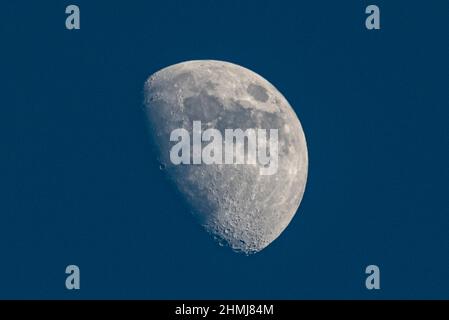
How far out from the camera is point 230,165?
13094 millimetres

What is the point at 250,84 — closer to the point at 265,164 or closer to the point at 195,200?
the point at 265,164

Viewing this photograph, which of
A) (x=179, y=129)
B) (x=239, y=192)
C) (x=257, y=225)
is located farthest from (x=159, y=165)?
(x=257, y=225)

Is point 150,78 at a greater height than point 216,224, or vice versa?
point 150,78

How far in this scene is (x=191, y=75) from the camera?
13.8 meters

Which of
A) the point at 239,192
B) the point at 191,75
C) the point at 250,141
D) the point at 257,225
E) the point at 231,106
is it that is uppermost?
the point at 191,75

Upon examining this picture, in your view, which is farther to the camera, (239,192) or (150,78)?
(150,78)

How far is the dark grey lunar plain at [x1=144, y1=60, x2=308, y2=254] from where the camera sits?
43.1 ft

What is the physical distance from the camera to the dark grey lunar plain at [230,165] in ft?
43.1

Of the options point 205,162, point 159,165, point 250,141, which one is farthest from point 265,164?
point 159,165

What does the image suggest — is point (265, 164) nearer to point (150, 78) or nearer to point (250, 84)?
point (250, 84)

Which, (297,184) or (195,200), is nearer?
(195,200)

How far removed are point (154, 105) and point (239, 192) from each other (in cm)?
316

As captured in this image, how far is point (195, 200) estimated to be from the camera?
1336 cm

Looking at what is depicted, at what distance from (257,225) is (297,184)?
1.64 metres
